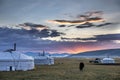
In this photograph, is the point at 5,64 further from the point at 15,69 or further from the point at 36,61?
the point at 36,61

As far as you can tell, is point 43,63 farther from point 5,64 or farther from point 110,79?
point 110,79

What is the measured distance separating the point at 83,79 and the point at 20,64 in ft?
59.1

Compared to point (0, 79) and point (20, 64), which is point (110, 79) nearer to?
point (0, 79)

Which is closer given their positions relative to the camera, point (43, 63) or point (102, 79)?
point (102, 79)

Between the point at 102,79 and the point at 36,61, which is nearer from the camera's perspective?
the point at 102,79

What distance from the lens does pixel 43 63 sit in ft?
232

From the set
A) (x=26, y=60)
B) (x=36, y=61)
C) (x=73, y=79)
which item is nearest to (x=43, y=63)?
(x=36, y=61)

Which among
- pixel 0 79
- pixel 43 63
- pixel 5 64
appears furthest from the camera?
pixel 43 63

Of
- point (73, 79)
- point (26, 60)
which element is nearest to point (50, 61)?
point (26, 60)

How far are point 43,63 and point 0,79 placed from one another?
42.1 m

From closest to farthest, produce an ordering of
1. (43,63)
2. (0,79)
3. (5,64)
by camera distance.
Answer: (0,79), (5,64), (43,63)

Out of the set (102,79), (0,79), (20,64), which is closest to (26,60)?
(20,64)

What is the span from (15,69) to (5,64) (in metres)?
2.01

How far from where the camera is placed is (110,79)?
1147 inches
